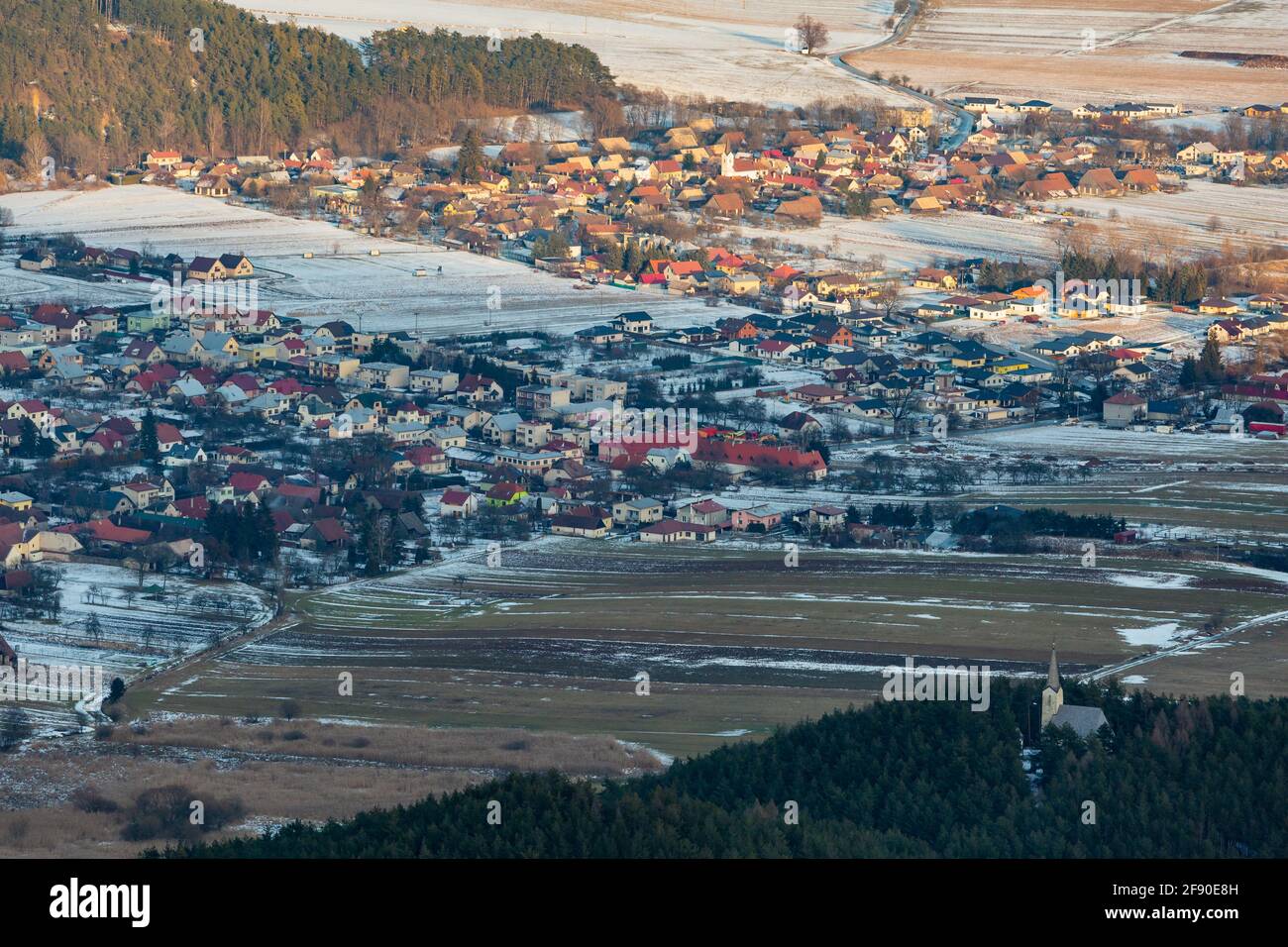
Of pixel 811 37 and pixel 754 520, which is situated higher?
pixel 811 37

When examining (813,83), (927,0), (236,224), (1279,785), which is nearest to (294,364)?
(236,224)

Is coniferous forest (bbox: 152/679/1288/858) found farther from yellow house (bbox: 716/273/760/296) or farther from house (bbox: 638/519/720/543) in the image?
yellow house (bbox: 716/273/760/296)

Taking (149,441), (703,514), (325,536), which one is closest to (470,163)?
(149,441)

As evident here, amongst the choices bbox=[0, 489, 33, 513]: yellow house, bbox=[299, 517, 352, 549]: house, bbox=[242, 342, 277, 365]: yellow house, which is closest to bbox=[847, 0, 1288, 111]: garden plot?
bbox=[242, 342, 277, 365]: yellow house

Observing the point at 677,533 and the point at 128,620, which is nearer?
the point at 128,620

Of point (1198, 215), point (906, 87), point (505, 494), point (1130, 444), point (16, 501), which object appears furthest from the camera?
point (906, 87)

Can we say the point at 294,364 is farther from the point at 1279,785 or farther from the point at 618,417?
the point at 1279,785

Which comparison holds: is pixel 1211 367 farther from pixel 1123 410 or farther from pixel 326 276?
pixel 326 276
